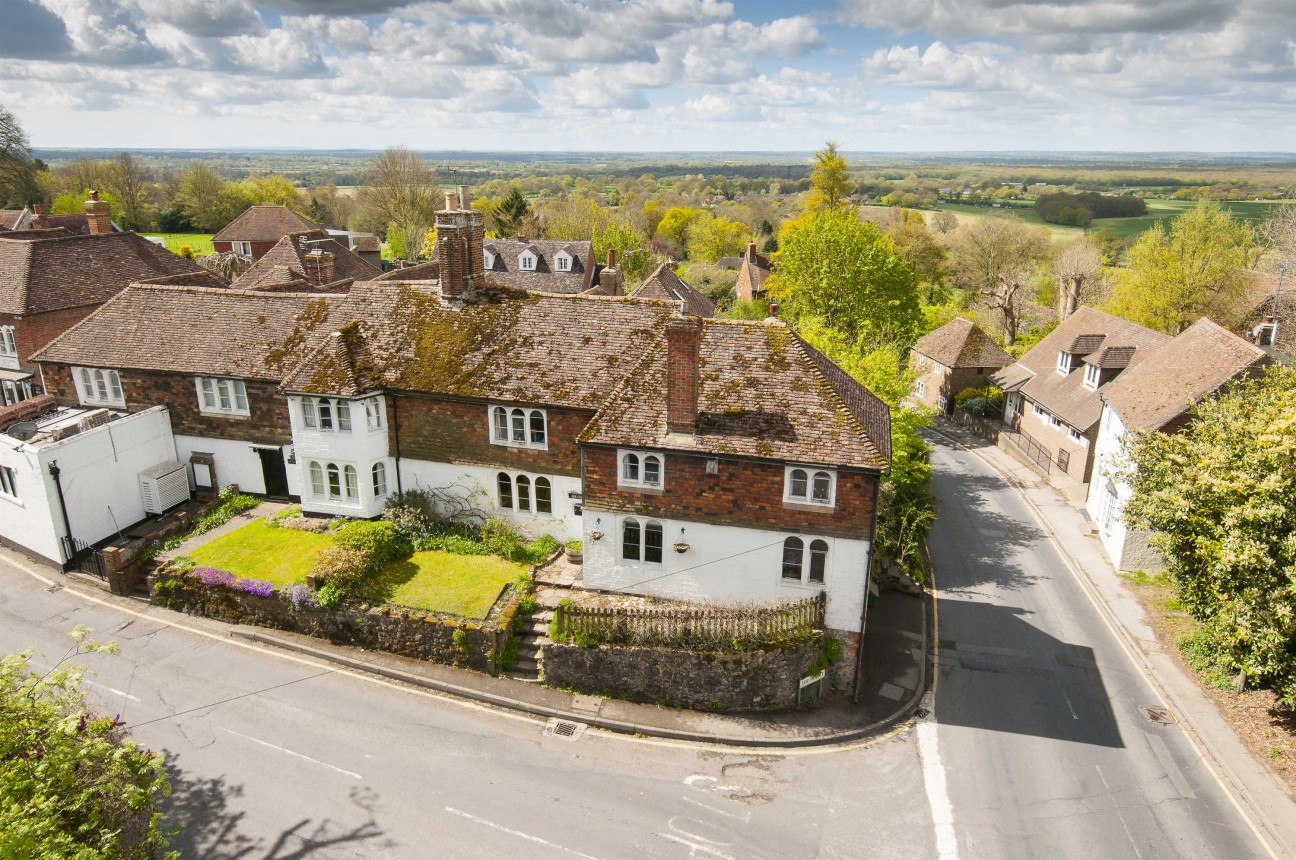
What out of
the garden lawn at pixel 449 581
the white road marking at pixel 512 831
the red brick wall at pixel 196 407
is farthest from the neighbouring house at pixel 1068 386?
the red brick wall at pixel 196 407

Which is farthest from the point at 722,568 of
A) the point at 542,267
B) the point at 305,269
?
the point at 542,267

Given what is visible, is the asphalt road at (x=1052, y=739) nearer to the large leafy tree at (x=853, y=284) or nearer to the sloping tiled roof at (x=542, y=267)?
the large leafy tree at (x=853, y=284)

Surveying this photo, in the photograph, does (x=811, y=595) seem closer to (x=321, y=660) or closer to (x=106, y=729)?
(x=321, y=660)

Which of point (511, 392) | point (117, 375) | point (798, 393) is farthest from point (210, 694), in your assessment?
point (798, 393)

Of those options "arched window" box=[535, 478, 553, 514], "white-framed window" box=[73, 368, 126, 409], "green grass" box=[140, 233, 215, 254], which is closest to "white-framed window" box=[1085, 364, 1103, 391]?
"arched window" box=[535, 478, 553, 514]

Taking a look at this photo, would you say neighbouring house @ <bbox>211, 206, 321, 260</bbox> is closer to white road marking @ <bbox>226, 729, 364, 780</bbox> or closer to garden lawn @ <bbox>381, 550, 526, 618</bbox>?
garden lawn @ <bbox>381, 550, 526, 618</bbox>

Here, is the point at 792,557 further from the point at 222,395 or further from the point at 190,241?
the point at 190,241

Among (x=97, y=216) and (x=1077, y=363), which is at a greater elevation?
(x=97, y=216)
